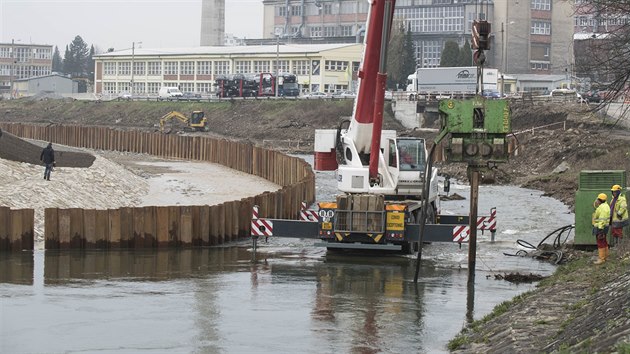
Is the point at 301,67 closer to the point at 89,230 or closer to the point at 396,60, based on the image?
the point at 396,60

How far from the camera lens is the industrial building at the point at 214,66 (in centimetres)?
13675

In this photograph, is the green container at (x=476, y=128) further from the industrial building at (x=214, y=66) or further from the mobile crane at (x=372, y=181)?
the industrial building at (x=214, y=66)

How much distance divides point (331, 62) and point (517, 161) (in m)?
66.2

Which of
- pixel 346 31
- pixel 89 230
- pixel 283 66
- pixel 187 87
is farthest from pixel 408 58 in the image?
pixel 89 230

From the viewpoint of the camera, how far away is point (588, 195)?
102 feet

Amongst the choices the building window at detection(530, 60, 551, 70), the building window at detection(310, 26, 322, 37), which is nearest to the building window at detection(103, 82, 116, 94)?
the building window at detection(310, 26, 322, 37)

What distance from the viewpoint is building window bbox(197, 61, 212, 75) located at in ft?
496

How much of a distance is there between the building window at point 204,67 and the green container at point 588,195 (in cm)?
12165

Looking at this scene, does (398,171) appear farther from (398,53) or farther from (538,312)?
(398,53)

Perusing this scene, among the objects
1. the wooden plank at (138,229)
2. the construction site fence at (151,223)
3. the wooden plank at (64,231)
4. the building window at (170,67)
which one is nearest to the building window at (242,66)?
the building window at (170,67)

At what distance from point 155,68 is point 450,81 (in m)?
63.9

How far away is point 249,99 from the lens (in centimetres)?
12525

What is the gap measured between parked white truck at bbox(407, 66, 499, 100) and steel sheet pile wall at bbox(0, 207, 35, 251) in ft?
240

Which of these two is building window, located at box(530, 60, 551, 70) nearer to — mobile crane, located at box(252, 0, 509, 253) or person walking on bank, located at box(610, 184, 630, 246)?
mobile crane, located at box(252, 0, 509, 253)
